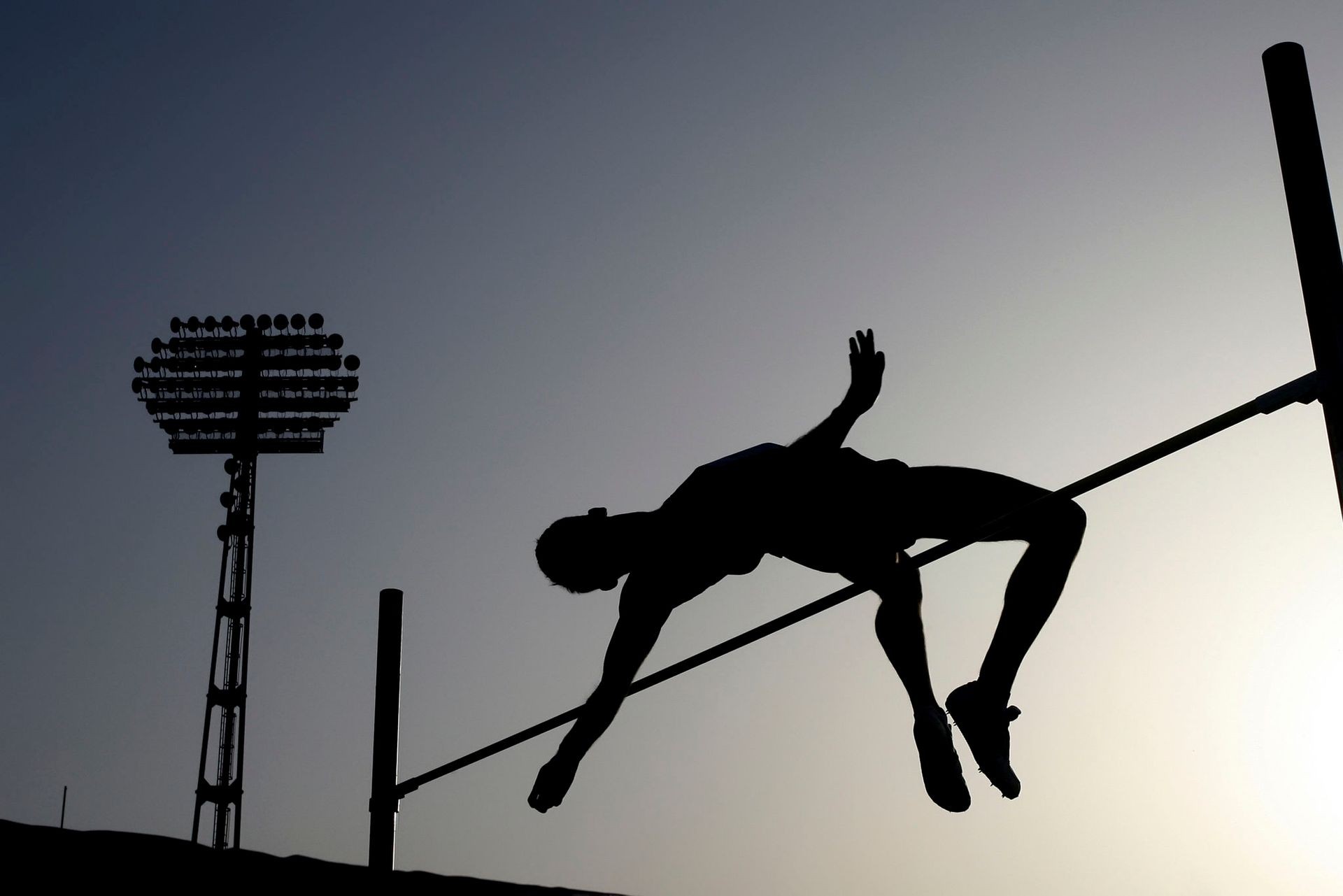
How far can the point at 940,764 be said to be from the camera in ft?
14.9

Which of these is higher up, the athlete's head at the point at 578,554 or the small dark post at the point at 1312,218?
the small dark post at the point at 1312,218

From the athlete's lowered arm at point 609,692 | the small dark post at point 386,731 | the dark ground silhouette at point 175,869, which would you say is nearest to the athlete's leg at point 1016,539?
the athlete's lowered arm at point 609,692

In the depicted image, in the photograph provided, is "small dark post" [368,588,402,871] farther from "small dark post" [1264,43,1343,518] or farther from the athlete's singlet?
"small dark post" [1264,43,1343,518]

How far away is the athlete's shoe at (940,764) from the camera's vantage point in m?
4.50

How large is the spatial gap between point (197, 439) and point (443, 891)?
59.1ft

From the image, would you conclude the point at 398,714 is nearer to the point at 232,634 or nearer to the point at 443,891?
the point at 443,891

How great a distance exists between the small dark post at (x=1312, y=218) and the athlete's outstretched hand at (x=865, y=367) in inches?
45.2

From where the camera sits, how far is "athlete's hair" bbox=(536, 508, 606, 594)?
504 centimetres

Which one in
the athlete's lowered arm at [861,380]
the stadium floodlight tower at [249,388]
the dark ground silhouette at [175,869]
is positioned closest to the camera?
the dark ground silhouette at [175,869]

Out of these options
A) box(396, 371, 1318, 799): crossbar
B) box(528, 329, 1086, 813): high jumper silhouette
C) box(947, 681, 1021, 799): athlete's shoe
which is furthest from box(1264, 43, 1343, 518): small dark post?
box(947, 681, 1021, 799): athlete's shoe

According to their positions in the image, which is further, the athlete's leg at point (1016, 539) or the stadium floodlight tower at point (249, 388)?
the stadium floodlight tower at point (249, 388)

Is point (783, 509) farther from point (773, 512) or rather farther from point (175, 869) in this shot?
point (175, 869)

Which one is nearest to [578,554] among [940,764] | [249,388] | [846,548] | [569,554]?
[569,554]

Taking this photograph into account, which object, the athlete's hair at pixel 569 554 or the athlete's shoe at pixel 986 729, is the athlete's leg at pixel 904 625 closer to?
the athlete's shoe at pixel 986 729
